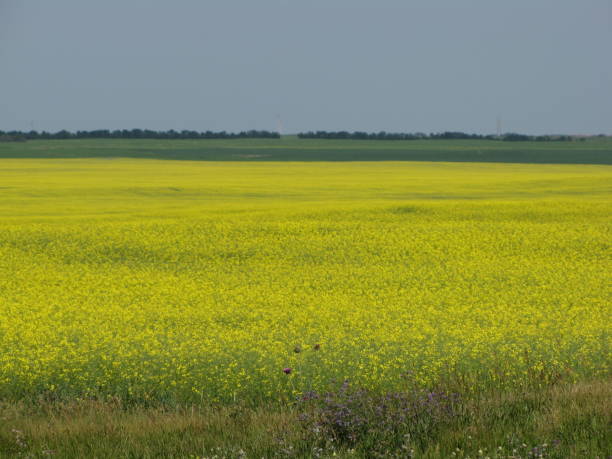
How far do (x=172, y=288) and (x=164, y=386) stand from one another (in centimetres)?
575

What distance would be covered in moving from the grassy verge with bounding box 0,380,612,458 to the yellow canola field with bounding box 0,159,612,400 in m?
1.13

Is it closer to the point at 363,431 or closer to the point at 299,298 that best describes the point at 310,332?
→ the point at 299,298

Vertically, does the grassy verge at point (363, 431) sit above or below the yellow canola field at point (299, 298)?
above

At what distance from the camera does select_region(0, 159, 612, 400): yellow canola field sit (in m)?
8.34

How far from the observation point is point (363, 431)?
18.0 ft

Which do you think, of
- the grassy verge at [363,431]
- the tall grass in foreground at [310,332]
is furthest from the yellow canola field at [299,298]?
the grassy verge at [363,431]

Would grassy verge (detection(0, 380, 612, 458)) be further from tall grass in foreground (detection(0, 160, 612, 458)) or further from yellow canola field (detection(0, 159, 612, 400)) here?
yellow canola field (detection(0, 159, 612, 400))

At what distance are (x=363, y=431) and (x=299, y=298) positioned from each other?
7140 millimetres

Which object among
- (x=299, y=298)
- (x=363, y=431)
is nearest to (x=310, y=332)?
(x=299, y=298)

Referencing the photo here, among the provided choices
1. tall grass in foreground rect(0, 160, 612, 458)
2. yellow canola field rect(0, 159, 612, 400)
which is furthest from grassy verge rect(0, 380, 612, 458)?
yellow canola field rect(0, 159, 612, 400)

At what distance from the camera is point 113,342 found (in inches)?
381

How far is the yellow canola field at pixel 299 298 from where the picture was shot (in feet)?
27.4

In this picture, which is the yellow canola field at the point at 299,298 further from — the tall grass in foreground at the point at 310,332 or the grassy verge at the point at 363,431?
the grassy verge at the point at 363,431

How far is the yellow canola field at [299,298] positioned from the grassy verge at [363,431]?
113 cm
